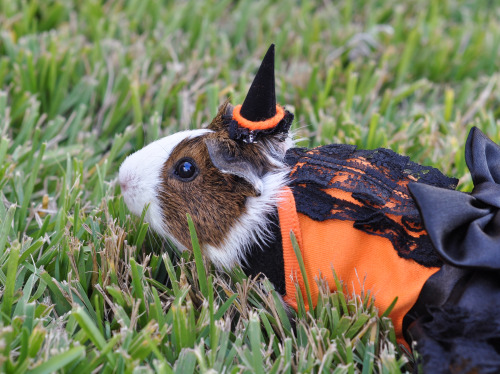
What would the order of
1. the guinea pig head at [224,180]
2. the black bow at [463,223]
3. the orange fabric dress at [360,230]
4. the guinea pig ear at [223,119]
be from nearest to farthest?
the black bow at [463,223] → the orange fabric dress at [360,230] → the guinea pig head at [224,180] → the guinea pig ear at [223,119]

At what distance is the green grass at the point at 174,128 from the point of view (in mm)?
Answer: 1604

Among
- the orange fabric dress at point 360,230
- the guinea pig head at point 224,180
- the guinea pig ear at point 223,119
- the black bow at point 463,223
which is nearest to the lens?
the black bow at point 463,223

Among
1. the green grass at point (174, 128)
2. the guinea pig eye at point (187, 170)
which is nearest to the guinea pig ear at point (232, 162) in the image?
the guinea pig eye at point (187, 170)

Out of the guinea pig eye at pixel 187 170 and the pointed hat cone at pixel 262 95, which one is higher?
the pointed hat cone at pixel 262 95

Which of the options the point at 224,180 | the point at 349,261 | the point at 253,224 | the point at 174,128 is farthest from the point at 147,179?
the point at 174,128

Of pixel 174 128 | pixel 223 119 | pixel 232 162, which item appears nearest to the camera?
pixel 232 162

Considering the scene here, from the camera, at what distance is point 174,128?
2.87 m

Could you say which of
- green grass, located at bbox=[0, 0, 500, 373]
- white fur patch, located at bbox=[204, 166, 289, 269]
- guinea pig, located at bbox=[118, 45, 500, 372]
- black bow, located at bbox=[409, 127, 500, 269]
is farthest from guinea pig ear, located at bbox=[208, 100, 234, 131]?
black bow, located at bbox=[409, 127, 500, 269]

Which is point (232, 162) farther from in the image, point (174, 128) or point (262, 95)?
point (174, 128)
